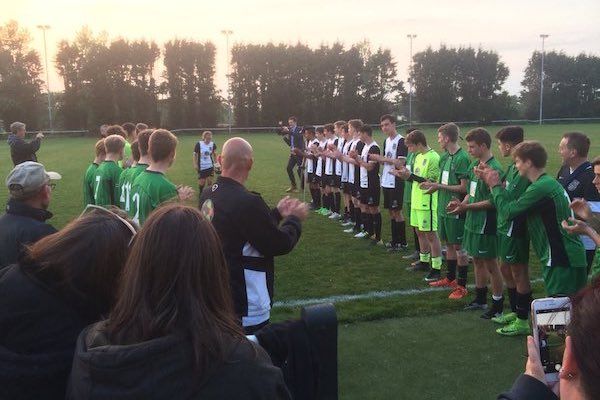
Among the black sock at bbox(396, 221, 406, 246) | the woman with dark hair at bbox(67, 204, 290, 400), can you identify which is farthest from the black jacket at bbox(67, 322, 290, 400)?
the black sock at bbox(396, 221, 406, 246)

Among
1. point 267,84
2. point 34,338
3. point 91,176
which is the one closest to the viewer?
point 34,338

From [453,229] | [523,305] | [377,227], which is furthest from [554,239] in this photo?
[377,227]

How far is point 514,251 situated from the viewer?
18.8ft

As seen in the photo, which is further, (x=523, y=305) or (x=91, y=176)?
(x=91, y=176)

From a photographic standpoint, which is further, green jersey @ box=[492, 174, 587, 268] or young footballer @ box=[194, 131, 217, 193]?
young footballer @ box=[194, 131, 217, 193]

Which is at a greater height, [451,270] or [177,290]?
[177,290]

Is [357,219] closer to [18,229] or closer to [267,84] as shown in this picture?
[18,229]

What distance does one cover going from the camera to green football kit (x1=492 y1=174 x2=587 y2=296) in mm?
5035

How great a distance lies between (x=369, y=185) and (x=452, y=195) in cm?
360

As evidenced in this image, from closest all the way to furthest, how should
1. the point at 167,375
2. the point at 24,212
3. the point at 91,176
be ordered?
1. the point at 167,375
2. the point at 24,212
3. the point at 91,176

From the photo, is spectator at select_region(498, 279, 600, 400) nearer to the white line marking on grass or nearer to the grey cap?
the grey cap

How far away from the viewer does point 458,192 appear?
7.15 metres

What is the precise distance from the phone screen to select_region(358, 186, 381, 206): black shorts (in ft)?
28.8

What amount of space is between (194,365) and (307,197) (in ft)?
49.7
